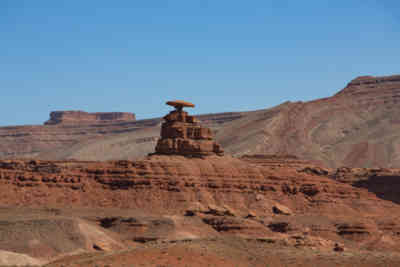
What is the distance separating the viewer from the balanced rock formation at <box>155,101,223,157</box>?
298 ft

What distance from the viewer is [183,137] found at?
92750mm

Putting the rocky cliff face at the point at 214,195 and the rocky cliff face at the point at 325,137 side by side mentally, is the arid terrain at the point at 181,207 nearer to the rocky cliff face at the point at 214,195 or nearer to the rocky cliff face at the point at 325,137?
the rocky cliff face at the point at 214,195

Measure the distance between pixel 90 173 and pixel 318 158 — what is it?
317ft

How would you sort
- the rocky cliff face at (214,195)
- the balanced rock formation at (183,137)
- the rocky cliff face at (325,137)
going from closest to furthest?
the rocky cliff face at (214,195) < the balanced rock formation at (183,137) < the rocky cliff face at (325,137)

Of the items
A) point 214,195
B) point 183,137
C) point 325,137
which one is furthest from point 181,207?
point 325,137

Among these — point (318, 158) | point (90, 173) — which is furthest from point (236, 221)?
point (318, 158)

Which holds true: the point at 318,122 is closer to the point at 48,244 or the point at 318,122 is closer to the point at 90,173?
the point at 90,173

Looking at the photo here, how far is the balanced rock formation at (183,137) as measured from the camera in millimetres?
90875

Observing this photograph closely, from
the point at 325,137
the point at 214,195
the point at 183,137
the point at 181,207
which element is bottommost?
the point at 181,207

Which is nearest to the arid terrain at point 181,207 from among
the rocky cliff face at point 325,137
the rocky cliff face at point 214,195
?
the rocky cliff face at point 214,195

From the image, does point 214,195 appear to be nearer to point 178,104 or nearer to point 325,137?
point 178,104

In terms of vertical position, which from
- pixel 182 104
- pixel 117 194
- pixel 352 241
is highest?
pixel 182 104

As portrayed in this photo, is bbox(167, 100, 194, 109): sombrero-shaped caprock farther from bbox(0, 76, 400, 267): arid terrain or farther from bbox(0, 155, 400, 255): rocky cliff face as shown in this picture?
bbox(0, 155, 400, 255): rocky cliff face

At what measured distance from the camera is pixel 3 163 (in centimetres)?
8769
